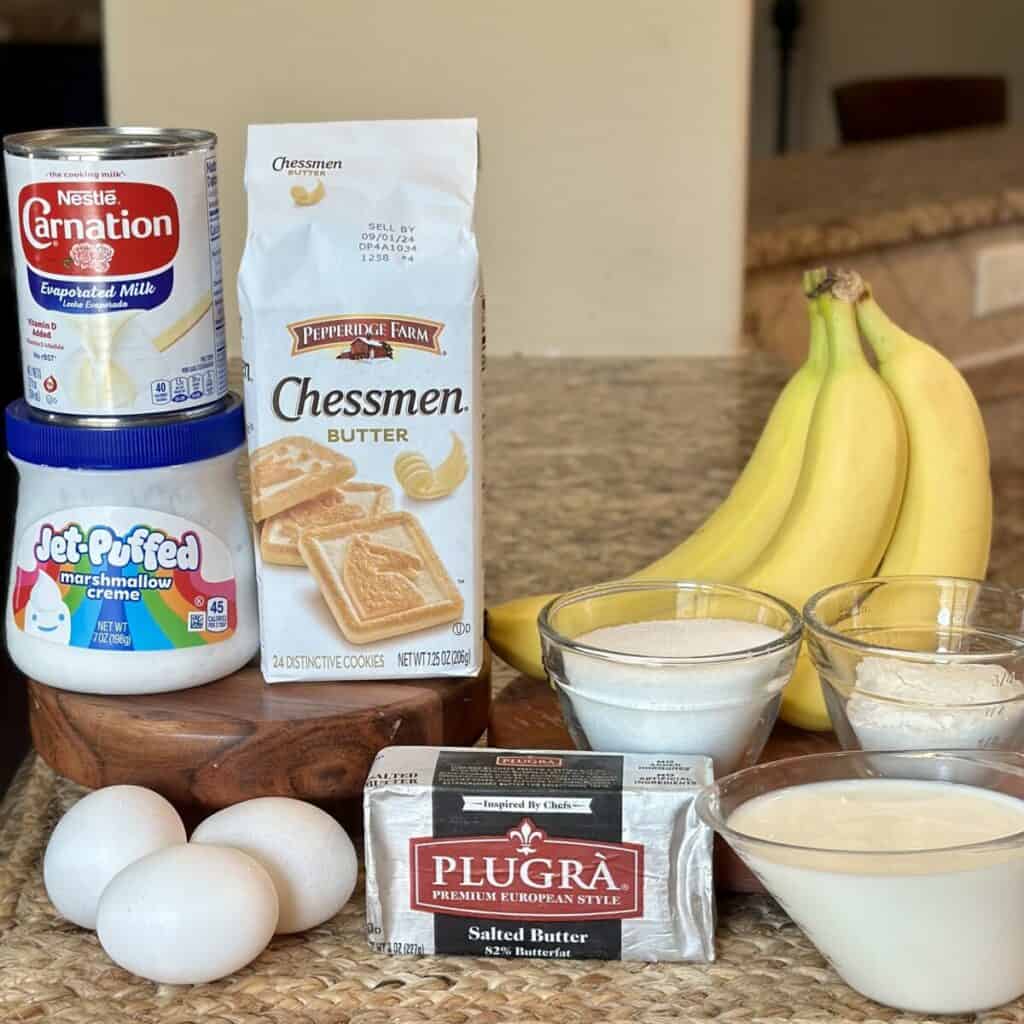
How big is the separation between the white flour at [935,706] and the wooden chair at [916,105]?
3.02 meters

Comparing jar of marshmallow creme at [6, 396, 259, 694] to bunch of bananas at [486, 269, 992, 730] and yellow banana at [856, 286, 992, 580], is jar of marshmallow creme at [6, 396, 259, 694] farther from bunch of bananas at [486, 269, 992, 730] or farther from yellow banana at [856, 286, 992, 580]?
yellow banana at [856, 286, 992, 580]

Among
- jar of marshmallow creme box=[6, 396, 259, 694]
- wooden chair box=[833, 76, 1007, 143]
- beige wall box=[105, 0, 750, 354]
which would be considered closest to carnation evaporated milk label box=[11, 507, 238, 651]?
jar of marshmallow creme box=[6, 396, 259, 694]

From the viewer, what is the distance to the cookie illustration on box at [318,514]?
0.70m

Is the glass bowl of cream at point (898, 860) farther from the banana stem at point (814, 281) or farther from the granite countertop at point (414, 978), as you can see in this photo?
the banana stem at point (814, 281)

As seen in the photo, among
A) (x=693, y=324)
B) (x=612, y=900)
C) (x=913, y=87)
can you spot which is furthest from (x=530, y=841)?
(x=913, y=87)

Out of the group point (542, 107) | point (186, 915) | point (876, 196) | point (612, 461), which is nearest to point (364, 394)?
point (186, 915)

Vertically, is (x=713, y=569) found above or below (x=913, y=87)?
below

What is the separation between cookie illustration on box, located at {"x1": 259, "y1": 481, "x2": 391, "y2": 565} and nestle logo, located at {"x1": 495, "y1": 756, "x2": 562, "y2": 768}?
0.13 m

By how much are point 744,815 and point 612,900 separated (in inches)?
2.6

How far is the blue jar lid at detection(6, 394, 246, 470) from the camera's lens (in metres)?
0.68

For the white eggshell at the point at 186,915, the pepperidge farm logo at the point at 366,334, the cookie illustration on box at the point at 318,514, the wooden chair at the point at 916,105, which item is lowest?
the white eggshell at the point at 186,915

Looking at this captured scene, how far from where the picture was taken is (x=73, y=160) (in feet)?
2.18

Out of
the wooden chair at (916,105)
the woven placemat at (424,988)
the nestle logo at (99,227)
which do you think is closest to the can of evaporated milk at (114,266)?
the nestle logo at (99,227)

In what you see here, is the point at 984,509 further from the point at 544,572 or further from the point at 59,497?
the point at 59,497
